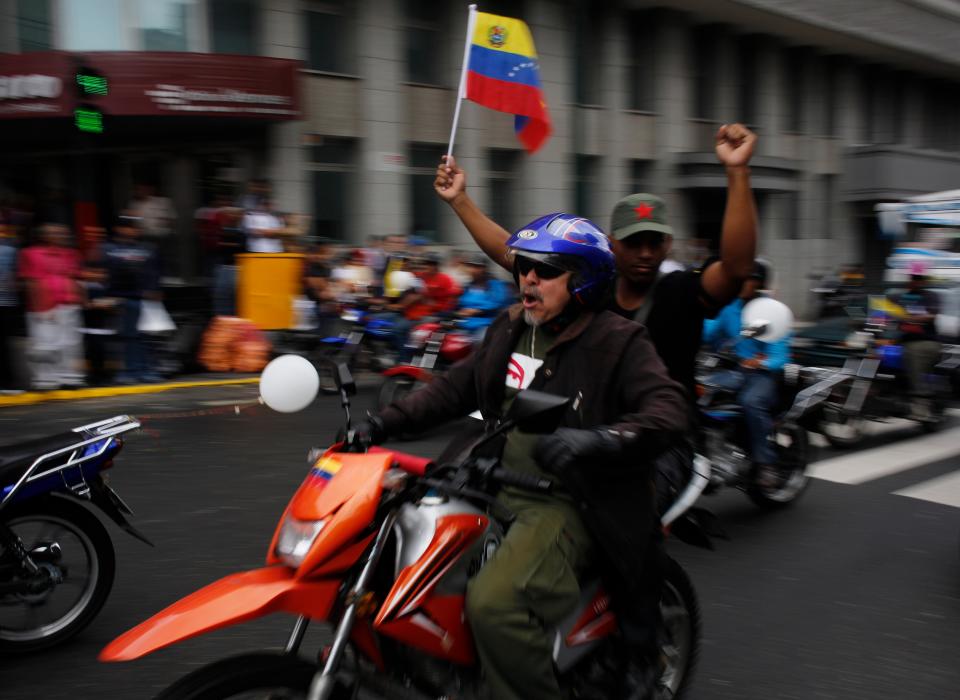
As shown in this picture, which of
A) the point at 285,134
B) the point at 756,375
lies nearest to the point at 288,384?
the point at 756,375

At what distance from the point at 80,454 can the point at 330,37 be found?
1426 cm

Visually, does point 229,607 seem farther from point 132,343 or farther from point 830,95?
point 830,95

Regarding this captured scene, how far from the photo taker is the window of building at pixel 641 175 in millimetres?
22500

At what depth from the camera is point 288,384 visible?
2602 mm

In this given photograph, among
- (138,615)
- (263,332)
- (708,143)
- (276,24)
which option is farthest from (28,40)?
(708,143)

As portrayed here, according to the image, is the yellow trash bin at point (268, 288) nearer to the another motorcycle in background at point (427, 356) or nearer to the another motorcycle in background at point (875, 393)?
Answer: the another motorcycle in background at point (427, 356)

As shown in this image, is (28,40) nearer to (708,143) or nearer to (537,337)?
(537,337)

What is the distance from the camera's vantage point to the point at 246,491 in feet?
21.4

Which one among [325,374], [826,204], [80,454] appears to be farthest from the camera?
[826,204]

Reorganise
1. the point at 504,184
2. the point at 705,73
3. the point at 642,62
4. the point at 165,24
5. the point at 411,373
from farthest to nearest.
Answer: the point at 705,73 → the point at 642,62 → the point at 504,184 → the point at 165,24 → the point at 411,373

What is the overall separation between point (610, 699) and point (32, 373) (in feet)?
29.6

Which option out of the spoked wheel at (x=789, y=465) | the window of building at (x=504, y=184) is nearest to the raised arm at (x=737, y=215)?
the spoked wheel at (x=789, y=465)

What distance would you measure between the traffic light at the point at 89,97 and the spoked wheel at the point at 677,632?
11.0 meters

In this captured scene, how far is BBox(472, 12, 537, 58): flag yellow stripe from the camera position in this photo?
613 centimetres
